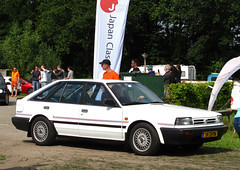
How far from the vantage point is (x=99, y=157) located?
888cm

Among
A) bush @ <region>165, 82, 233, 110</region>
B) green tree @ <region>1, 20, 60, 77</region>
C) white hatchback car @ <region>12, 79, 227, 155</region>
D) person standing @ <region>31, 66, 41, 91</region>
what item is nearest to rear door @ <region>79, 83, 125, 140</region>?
white hatchback car @ <region>12, 79, 227, 155</region>

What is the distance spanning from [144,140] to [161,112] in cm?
61

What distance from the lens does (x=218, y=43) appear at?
4903 centimetres

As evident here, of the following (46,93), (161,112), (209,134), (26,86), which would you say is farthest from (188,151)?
(26,86)

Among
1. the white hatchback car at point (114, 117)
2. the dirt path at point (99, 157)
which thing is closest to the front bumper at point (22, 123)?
the white hatchback car at point (114, 117)

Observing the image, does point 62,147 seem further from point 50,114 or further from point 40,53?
point 40,53

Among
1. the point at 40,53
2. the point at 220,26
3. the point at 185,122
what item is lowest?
the point at 185,122

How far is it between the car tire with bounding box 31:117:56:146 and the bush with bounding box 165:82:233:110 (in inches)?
315

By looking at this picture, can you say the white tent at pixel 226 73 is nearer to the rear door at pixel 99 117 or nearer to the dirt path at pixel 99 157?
the dirt path at pixel 99 157

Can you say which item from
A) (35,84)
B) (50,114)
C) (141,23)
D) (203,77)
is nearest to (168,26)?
(141,23)

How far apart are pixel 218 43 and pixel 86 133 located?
40938 millimetres

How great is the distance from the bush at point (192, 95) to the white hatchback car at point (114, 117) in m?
7.37

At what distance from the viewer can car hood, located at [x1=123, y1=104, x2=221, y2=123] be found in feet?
29.4

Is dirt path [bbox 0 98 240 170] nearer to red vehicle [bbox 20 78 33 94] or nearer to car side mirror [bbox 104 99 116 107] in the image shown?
car side mirror [bbox 104 99 116 107]
